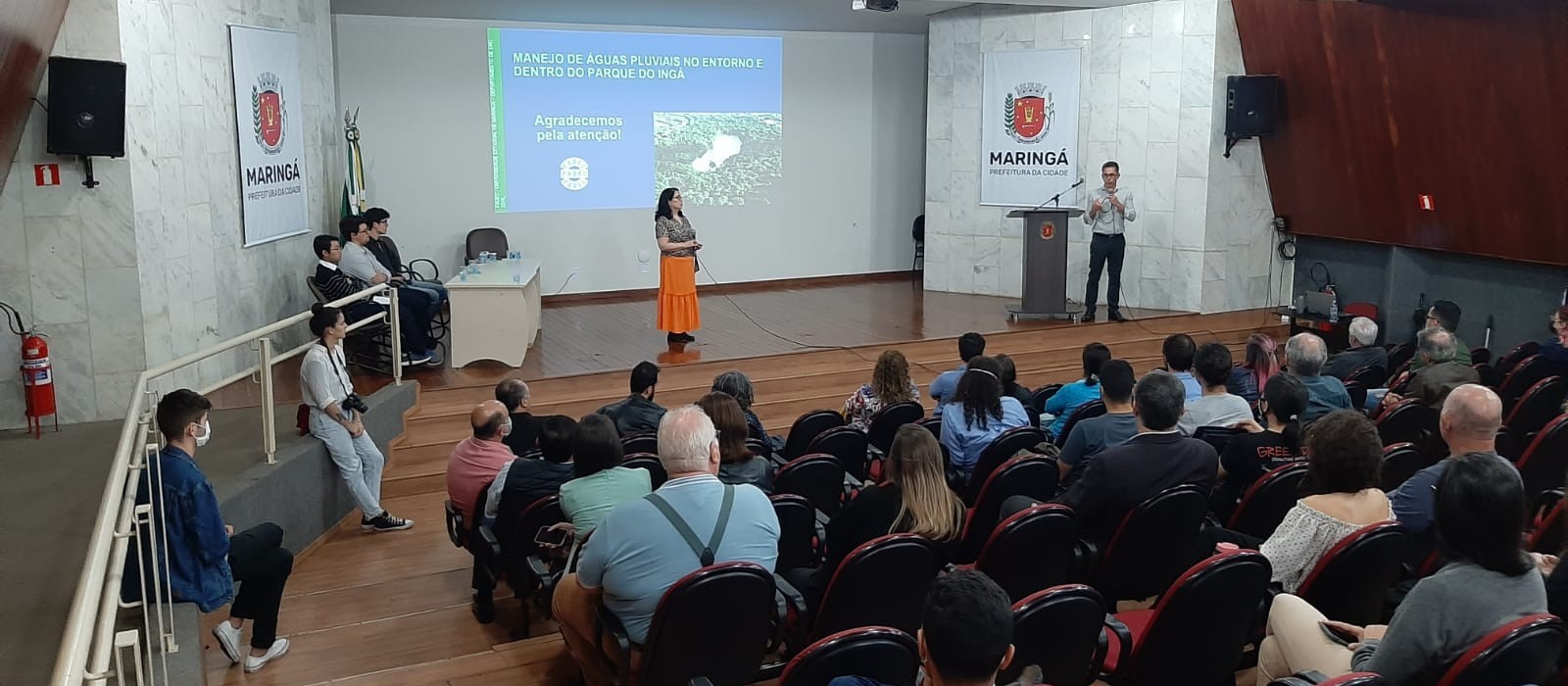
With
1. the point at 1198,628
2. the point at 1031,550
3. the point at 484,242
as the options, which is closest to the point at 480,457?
the point at 1031,550

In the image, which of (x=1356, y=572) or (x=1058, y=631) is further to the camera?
(x=1356, y=572)

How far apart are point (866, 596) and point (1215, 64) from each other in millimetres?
8325

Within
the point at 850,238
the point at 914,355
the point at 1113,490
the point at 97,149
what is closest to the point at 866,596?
the point at 1113,490

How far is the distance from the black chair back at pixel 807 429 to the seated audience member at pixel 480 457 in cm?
141

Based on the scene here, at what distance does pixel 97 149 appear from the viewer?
629cm

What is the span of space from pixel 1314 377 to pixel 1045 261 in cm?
524

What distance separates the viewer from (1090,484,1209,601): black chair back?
3.76m

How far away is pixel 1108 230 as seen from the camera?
34.3ft

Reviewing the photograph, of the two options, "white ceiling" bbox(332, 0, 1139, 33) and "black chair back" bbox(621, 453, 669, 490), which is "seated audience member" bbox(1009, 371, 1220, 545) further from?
"white ceiling" bbox(332, 0, 1139, 33)

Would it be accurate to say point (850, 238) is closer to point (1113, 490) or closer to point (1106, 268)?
point (1106, 268)

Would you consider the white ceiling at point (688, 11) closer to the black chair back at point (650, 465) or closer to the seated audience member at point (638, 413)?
the seated audience member at point (638, 413)

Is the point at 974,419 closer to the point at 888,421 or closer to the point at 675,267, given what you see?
the point at 888,421

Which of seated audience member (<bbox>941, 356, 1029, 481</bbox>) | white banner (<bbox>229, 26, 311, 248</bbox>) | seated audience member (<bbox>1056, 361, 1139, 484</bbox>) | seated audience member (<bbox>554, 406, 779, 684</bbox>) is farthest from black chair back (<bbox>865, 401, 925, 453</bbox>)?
white banner (<bbox>229, 26, 311, 248</bbox>)

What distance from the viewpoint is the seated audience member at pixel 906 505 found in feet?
12.0
